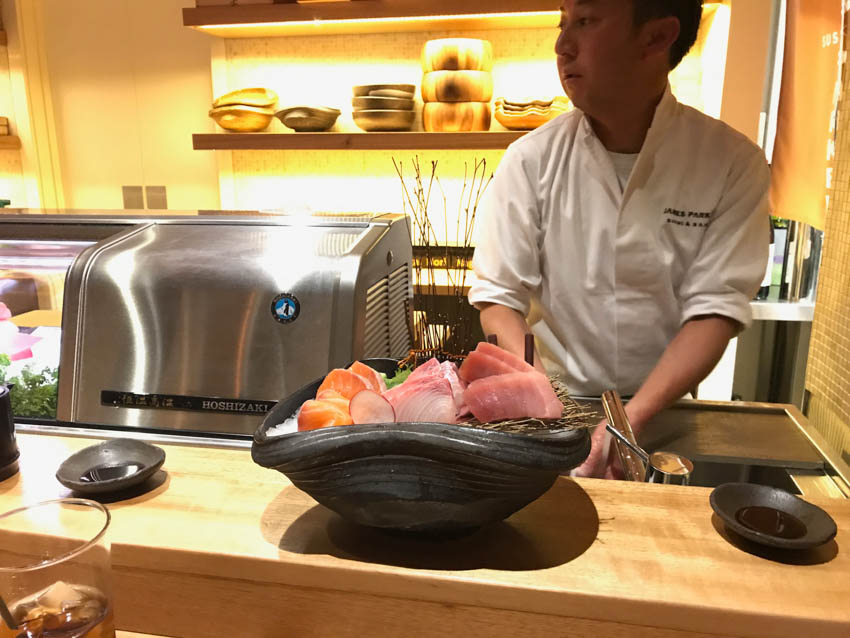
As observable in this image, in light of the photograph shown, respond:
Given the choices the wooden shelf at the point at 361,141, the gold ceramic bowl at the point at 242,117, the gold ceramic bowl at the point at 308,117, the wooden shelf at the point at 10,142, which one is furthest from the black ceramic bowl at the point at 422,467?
the wooden shelf at the point at 10,142

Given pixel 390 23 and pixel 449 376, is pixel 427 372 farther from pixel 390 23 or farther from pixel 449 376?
pixel 390 23

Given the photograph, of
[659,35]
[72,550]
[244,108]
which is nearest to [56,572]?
[72,550]

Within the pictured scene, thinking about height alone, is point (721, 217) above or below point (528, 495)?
above

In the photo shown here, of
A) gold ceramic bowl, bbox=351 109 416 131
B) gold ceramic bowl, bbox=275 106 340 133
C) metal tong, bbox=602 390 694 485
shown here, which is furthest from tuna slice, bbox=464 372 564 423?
gold ceramic bowl, bbox=275 106 340 133

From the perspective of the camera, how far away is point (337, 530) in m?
0.77

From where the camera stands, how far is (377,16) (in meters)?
2.91

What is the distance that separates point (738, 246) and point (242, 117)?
94.8 inches

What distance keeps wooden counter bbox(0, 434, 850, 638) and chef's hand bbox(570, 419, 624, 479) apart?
190 millimetres

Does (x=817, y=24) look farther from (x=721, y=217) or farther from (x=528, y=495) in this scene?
(x=528, y=495)

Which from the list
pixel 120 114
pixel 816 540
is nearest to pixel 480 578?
pixel 816 540

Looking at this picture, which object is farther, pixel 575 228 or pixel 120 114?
pixel 120 114

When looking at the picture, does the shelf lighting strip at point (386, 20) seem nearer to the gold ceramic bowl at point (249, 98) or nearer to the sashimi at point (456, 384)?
the gold ceramic bowl at point (249, 98)

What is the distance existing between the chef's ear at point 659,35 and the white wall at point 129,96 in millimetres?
2921

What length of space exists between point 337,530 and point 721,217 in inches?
51.8
